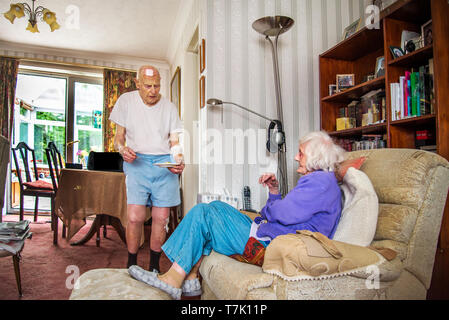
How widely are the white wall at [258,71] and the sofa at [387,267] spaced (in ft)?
4.72

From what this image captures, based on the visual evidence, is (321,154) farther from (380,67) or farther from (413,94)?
(380,67)

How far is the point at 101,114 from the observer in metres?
5.58

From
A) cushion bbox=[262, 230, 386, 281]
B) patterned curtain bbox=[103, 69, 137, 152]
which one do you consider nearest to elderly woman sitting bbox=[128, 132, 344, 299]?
cushion bbox=[262, 230, 386, 281]

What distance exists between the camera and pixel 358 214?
1.27 metres

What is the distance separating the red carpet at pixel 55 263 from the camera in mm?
1912

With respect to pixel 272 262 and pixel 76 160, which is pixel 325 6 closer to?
pixel 272 262

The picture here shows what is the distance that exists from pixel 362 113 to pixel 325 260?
1838 millimetres

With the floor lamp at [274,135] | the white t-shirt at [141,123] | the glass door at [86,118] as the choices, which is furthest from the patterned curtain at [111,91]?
the white t-shirt at [141,123]

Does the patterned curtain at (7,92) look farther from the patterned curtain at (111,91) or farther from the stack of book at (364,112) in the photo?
the stack of book at (364,112)

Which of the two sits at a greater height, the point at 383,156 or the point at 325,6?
the point at 325,6

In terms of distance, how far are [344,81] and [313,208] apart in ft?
6.01

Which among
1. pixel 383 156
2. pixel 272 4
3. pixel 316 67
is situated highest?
pixel 272 4
